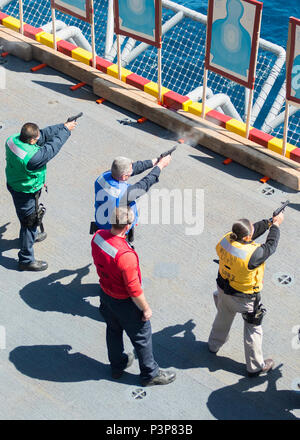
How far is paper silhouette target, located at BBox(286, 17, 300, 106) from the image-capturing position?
971 centimetres

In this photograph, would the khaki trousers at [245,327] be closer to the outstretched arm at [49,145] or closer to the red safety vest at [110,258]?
the red safety vest at [110,258]

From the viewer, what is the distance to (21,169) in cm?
848

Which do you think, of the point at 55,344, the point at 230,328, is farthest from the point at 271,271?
the point at 55,344

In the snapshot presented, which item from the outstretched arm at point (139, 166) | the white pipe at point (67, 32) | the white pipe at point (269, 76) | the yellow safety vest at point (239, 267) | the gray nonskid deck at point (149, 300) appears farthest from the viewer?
the white pipe at point (269, 76)

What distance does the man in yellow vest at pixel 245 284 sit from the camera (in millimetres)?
7262

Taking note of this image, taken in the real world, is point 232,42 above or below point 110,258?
above

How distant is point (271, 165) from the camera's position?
→ 10.6 meters

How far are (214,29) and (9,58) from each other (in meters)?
4.07

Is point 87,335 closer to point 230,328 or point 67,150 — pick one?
point 230,328

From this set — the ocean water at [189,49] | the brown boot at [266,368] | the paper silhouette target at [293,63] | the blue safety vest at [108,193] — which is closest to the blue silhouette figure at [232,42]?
the paper silhouette target at [293,63]

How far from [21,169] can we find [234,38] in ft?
12.1

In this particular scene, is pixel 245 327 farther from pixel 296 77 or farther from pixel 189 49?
pixel 189 49

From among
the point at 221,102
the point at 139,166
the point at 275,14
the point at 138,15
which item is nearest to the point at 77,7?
the point at 138,15

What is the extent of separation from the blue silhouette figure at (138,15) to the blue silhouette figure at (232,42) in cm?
104
